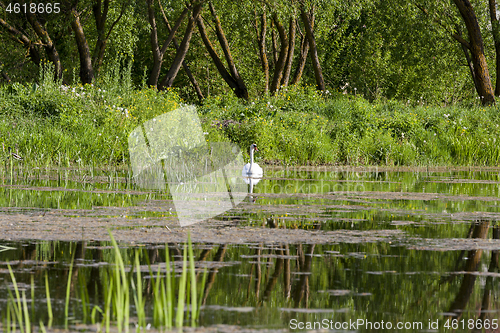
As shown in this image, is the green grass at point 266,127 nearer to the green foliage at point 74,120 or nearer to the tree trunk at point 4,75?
the green foliage at point 74,120

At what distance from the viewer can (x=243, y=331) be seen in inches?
166

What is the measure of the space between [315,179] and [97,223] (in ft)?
25.5

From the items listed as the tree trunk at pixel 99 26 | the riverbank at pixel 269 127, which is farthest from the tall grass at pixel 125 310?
the tree trunk at pixel 99 26

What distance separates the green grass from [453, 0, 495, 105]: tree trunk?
10.3 ft

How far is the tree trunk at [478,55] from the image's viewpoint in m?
26.4

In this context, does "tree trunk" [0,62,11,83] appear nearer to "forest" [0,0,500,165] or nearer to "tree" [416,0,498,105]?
"forest" [0,0,500,165]

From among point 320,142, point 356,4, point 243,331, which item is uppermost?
point 356,4

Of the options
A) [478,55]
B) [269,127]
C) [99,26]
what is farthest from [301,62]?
[269,127]

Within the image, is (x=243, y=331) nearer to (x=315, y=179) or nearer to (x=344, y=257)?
(x=344, y=257)

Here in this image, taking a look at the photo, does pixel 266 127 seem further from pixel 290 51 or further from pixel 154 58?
pixel 290 51

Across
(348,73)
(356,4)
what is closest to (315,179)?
(356,4)

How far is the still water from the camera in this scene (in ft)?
15.4

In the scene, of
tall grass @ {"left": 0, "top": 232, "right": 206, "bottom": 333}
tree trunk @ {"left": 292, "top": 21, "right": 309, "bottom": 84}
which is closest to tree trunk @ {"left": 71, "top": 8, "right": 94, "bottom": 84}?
tree trunk @ {"left": 292, "top": 21, "right": 309, "bottom": 84}

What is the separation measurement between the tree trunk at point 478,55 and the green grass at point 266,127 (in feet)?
10.3
